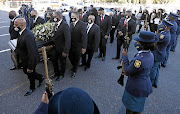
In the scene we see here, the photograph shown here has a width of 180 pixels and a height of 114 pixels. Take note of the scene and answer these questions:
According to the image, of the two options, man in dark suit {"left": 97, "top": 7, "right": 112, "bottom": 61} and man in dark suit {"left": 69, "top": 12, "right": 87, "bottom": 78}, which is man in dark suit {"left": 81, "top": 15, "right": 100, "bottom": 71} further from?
man in dark suit {"left": 97, "top": 7, "right": 112, "bottom": 61}

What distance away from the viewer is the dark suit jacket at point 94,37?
16.8 feet

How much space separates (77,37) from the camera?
473cm

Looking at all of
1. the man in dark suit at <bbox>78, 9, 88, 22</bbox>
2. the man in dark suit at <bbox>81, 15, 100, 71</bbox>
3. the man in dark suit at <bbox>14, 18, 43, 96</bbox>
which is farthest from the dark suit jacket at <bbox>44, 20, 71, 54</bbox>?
the man in dark suit at <bbox>78, 9, 88, 22</bbox>

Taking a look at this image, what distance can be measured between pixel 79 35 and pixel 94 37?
27.5 inches

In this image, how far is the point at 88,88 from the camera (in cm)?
425

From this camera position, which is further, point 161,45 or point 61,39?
point 61,39

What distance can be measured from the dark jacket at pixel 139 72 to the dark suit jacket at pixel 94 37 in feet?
8.93

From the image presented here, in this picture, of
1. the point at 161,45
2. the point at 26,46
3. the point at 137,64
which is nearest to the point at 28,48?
the point at 26,46

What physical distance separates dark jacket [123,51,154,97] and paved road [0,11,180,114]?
111cm

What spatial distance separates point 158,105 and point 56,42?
3.08 metres

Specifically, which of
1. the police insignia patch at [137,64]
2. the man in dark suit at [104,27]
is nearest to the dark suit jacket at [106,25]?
the man in dark suit at [104,27]

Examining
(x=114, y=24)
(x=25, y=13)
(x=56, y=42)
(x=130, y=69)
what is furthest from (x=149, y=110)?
(x=114, y=24)

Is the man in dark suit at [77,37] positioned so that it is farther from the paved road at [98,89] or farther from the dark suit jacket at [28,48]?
the dark suit jacket at [28,48]

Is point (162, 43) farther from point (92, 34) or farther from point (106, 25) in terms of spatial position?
point (106, 25)
